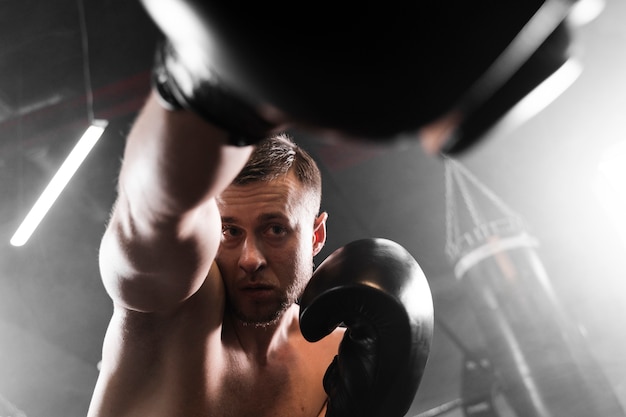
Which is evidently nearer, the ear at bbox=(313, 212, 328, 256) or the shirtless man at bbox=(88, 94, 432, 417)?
the shirtless man at bbox=(88, 94, 432, 417)

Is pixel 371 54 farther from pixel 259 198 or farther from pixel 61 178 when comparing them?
pixel 61 178

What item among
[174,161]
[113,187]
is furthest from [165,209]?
[113,187]

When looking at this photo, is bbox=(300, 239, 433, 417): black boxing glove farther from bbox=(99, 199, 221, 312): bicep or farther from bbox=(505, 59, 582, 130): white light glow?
bbox=(505, 59, 582, 130): white light glow

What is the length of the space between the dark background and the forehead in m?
2.01

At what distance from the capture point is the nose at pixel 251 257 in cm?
132

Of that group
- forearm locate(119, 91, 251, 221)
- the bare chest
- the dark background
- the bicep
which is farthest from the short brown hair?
the dark background

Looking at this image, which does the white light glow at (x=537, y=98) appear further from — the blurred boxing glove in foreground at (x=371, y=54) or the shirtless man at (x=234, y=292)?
the shirtless man at (x=234, y=292)

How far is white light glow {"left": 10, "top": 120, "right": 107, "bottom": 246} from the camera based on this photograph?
11.1 feet

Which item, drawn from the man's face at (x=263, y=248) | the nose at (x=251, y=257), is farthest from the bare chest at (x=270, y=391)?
the nose at (x=251, y=257)

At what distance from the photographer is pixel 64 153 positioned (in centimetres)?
350

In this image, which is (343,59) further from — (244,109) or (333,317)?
(333,317)

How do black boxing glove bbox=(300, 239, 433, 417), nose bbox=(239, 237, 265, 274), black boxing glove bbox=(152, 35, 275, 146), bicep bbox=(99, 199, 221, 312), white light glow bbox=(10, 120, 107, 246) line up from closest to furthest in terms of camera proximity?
black boxing glove bbox=(152, 35, 275, 146) < bicep bbox=(99, 199, 221, 312) < black boxing glove bbox=(300, 239, 433, 417) < nose bbox=(239, 237, 265, 274) < white light glow bbox=(10, 120, 107, 246)

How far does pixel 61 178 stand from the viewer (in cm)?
347

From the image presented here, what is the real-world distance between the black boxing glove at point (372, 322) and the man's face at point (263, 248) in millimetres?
142
